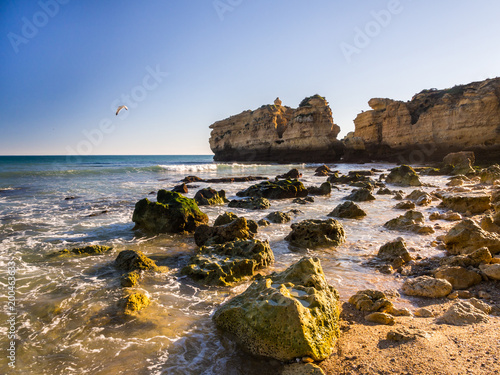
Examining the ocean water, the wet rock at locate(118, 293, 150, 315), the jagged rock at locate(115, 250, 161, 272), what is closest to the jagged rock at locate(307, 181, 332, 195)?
the ocean water

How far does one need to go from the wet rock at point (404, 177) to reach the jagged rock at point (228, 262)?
1356 cm

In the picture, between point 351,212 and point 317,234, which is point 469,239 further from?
point 351,212

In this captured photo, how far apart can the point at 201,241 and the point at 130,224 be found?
3071 millimetres

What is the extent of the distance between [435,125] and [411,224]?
2936 centimetres

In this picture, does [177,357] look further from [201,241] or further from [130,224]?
[130,224]

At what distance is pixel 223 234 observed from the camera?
240 inches

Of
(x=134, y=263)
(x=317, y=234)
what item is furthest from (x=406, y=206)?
(x=134, y=263)

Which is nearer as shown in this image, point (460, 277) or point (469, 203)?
point (460, 277)

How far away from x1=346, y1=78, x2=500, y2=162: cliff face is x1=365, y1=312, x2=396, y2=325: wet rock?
3201 cm

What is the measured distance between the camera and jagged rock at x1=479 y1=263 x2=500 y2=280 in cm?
356

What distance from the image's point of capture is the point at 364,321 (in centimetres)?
312

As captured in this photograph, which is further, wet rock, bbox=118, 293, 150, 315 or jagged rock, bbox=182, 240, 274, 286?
jagged rock, bbox=182, 240, 274, 286

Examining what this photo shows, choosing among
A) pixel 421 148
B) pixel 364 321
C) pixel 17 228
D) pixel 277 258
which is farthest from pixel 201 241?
pixel 421 148

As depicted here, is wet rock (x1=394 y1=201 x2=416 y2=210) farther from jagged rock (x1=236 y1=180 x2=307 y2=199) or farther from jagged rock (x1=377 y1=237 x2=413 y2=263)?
jagged rock (x1=377 y1=237 x2=413 y2=263)
